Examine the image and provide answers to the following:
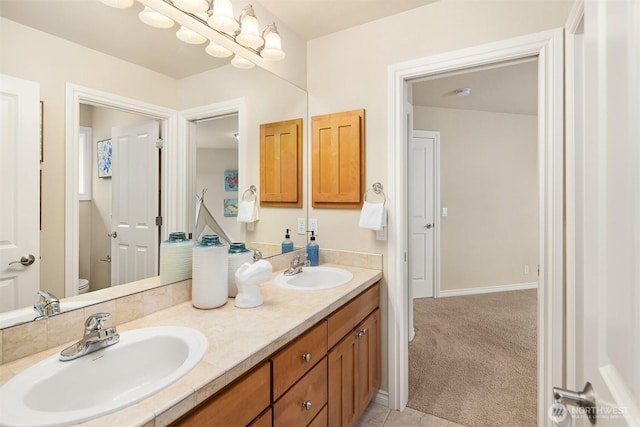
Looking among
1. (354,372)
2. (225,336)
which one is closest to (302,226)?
(354,372)

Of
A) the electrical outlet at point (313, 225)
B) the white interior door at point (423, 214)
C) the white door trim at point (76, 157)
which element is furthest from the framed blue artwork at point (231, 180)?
the white interior door at point (423, 214)

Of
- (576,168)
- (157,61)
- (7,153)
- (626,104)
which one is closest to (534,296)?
(576,168)

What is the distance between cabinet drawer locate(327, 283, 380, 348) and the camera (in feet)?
4.51

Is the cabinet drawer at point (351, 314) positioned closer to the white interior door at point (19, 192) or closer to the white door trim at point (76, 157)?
the white door trim at point (76, 157)

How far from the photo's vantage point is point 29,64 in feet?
3.05

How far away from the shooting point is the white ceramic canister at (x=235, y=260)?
4.63 ft

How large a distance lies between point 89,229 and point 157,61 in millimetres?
A: 753

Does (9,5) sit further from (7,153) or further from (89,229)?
(89,229)

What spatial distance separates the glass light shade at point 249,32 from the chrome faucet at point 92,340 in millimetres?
1475

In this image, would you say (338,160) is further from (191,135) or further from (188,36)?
(188,36)

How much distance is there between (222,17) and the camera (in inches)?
58.4

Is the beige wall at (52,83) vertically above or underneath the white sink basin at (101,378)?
above

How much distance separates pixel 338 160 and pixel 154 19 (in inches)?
48.2

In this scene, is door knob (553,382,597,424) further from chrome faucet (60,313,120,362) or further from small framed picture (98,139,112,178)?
small framed picture (98,139,112,178)
